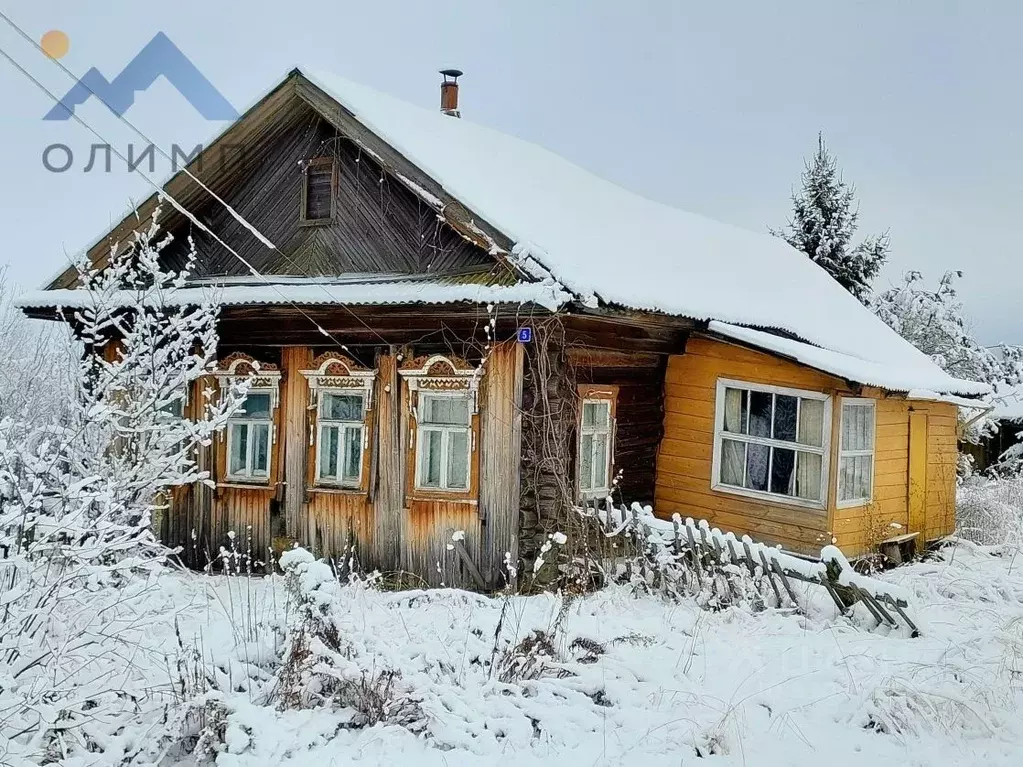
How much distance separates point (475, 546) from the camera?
8.73m

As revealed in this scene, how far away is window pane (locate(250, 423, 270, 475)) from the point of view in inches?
400

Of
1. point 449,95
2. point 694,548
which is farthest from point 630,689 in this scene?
point 449,95

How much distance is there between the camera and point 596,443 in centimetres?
998

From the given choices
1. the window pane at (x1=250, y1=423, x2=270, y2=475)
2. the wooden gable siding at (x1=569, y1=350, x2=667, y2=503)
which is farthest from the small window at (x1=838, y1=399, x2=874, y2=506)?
the window pane at (x1=250, y1=423, x2=270, y2=475)

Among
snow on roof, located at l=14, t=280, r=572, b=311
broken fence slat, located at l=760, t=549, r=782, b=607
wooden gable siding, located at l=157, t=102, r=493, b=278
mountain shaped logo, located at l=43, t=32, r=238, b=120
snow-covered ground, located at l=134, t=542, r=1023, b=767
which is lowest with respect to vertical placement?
snow-covered ground, located at l=134, t=542, r=1023, b=767

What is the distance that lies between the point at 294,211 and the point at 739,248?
27.4 ft

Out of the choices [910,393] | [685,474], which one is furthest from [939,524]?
[685,474]

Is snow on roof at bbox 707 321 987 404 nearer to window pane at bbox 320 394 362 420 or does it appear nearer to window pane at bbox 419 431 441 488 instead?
window pane at bbox 419 431 441 488

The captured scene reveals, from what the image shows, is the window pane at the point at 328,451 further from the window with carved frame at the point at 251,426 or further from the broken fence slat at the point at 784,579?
the broken fence slat at the point at 784,579

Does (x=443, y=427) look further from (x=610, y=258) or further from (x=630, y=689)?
(x=630, y=689)

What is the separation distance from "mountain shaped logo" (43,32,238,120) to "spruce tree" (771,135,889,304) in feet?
59.5

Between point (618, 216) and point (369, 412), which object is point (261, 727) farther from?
point (618, 216)

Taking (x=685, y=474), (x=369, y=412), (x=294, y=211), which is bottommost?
(x=685, y=474)

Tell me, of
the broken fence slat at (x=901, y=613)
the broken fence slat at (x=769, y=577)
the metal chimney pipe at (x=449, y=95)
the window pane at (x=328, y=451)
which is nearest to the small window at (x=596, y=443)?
the broken fence slat at (x=769, y=577)
